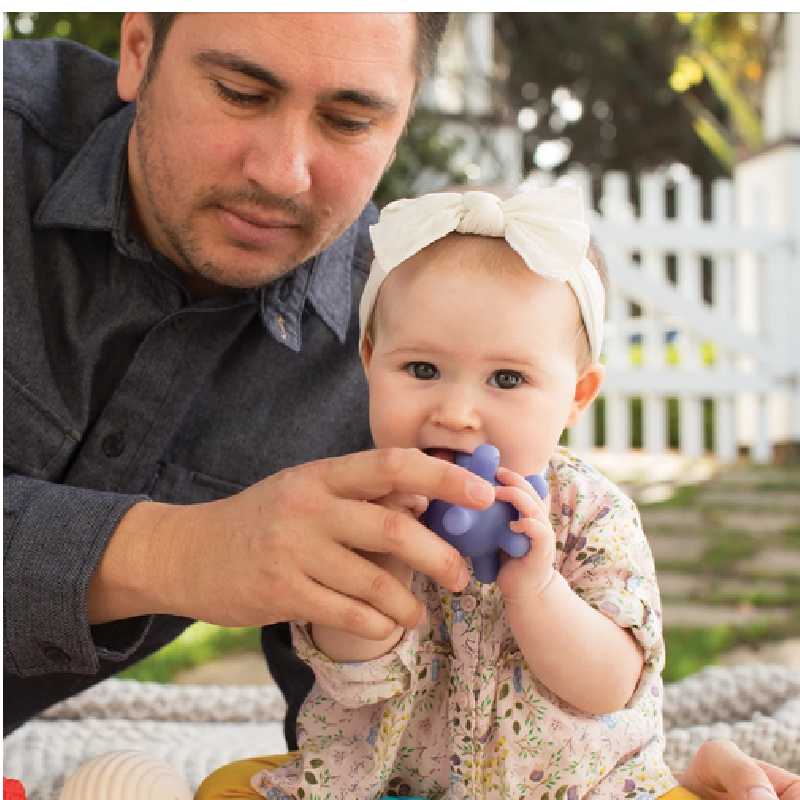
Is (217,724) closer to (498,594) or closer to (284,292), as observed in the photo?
(284,292)

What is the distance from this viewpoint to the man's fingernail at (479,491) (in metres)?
1.24

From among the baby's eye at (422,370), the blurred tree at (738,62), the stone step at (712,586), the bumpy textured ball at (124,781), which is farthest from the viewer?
the blurred tree at (738,62)

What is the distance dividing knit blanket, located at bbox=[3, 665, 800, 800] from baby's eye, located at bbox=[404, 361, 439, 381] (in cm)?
105

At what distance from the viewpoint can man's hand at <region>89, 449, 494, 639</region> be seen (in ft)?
4.09

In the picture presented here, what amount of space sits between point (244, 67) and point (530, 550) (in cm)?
83

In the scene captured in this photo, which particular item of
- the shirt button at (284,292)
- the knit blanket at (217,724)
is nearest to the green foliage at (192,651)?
the knit blanket at (217,724)

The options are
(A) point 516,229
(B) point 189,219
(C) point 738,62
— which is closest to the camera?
(A) point 516,229

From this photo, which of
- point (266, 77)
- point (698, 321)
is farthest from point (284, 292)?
point (698, 321)

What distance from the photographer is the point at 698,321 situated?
21.9 ft

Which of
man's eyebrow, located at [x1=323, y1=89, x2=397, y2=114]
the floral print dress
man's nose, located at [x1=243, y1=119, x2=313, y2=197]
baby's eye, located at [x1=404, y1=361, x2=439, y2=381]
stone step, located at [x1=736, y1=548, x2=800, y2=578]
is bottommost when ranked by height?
stone step, located at [x1=736, y1=548, x2=800, y2=578]

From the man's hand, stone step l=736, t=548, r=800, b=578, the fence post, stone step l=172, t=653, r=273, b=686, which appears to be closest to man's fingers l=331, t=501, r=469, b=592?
the man's hand

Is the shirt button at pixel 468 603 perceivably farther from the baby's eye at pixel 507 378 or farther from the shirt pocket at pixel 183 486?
the shirt pocket at pixel 183 486

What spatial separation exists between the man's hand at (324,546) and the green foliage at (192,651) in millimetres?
1976

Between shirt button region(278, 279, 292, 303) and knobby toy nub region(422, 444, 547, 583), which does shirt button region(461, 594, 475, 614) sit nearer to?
knobby toy nub region(422, 444, 547, 583)
